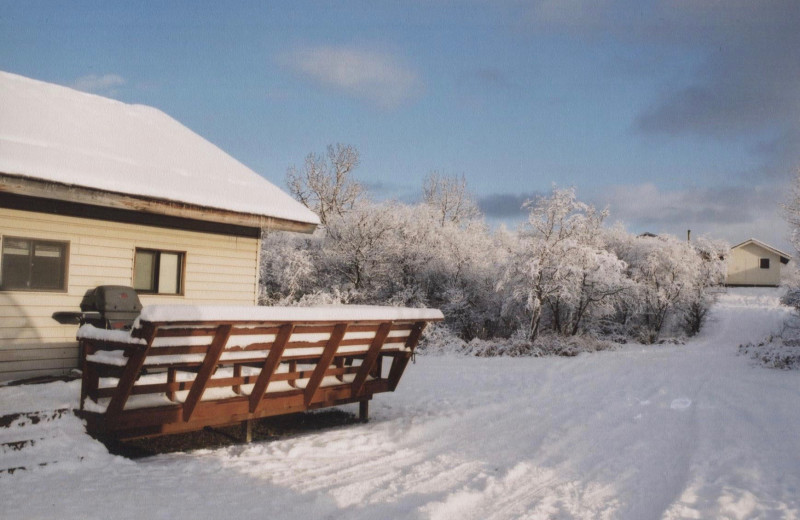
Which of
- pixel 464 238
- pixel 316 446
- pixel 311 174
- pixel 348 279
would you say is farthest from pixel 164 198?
pixel 311 174

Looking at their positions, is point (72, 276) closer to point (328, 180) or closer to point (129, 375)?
point (129, 375)

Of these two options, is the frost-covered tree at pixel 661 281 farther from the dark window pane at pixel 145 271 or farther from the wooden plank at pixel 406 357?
the dark window pane at pixel 145 271

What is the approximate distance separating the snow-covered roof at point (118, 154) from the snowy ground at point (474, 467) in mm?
2803

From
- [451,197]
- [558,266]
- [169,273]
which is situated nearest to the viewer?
[169,273]

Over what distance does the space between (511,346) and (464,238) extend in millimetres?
9358

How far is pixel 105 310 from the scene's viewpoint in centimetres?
798

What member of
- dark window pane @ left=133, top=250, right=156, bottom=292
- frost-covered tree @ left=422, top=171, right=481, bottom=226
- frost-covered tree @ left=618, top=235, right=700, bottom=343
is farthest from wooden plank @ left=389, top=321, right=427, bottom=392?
frost-covered tree @ left=422, top=171, right=481, bottom=226

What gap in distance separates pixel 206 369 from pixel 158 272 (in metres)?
4.55

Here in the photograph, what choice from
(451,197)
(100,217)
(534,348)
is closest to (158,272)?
(100,217)

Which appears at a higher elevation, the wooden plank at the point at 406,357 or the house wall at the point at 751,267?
the house wall at the point at 751,267

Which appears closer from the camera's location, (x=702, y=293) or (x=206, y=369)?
(x=206, y=369)

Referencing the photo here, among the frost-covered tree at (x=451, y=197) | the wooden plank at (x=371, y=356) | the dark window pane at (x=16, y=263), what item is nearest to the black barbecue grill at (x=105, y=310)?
the dark window pane at (x=16, y=263)

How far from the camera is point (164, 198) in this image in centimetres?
823

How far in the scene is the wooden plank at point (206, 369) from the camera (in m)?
5.20
